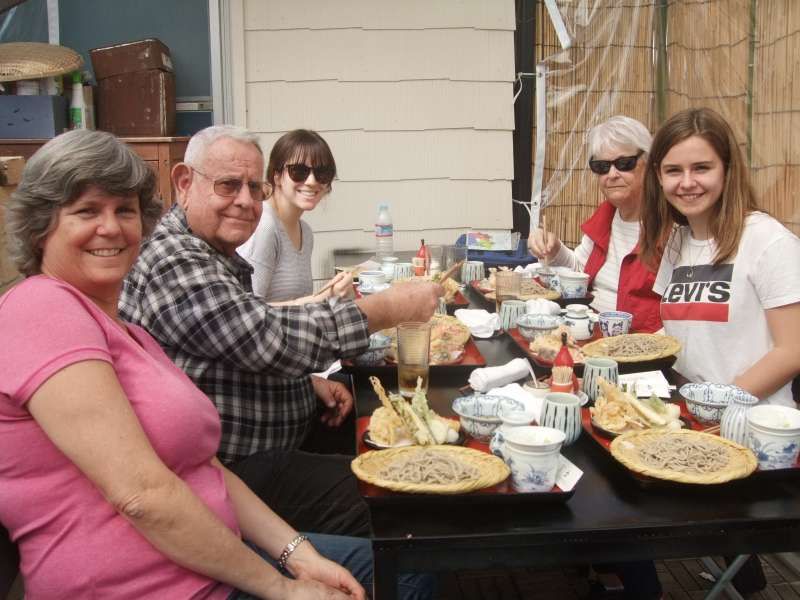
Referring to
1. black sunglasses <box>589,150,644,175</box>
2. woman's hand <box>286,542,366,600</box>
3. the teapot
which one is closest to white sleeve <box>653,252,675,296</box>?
the teapot

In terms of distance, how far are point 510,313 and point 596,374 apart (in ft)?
2.68

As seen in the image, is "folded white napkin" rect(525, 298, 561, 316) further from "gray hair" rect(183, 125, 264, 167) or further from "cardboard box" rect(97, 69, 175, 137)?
"cardboard box" rect(97, 69, 175, 137)

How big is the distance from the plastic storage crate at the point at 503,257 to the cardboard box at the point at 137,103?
2235mm

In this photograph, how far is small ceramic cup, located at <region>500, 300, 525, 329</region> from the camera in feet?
9.12

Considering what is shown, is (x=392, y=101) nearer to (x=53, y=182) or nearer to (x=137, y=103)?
(x=137, y=103)

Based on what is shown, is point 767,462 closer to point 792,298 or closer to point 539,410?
point 539,410

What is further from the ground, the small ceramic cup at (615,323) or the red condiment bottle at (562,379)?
the small ceramic cup at (615,323)

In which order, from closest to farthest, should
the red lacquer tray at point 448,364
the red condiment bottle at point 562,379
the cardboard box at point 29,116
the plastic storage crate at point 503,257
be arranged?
the red condiment bottle at point 562,379 → the red lacquer tray at point 448,364 → the plastic storage crate at point 503,257 → the cardboard box at point 29,116

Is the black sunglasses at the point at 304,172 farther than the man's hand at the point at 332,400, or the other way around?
the black sunglasses at the point at 304,172

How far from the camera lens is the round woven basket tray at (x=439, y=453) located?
1.40m

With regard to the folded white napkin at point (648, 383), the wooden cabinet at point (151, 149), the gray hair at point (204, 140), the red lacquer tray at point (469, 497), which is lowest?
the red lacquer tray at point (469, 497)

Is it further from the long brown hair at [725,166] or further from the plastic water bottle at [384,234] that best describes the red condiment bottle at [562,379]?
the plastic water bottle at [384,234]

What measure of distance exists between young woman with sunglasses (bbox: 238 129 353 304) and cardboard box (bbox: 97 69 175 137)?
1.85 m

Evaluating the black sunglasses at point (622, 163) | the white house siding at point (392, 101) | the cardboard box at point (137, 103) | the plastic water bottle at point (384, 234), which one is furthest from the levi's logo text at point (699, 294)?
the cardboard box at point (137, 103)
